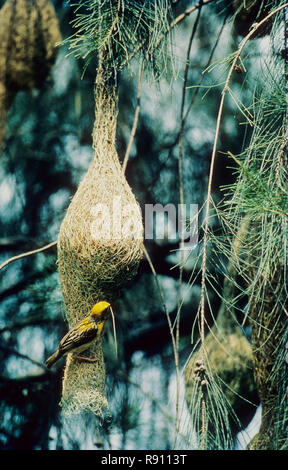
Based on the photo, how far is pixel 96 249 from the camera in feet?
3.75

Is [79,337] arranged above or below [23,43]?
below

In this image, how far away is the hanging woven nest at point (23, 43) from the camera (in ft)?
4.81

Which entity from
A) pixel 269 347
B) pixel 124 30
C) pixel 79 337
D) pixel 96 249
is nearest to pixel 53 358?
pixel 79 337

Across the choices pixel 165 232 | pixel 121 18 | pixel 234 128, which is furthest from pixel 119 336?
pixel 121 18

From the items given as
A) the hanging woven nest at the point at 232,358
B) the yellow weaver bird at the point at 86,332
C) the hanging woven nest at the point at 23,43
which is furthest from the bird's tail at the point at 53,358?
the hanging woven nest at the point at 23,43

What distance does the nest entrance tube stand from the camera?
1149 millimetres

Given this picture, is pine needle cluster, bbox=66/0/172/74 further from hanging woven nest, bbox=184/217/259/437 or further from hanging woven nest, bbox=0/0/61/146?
hanging woven nest, bbox=184/217/259/437

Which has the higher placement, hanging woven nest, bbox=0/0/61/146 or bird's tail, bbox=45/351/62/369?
hanging woven nest, bbox=0/0/61/146

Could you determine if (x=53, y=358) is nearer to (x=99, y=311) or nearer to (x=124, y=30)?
(x=99, y=311)

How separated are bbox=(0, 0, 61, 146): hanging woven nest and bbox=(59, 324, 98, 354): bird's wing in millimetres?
573

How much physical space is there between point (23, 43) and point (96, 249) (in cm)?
64

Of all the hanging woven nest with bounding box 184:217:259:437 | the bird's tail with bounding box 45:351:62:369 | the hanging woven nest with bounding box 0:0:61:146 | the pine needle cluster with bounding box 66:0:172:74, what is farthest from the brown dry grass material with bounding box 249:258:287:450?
the hanging woven nest with bounding box 0:0:61:146
